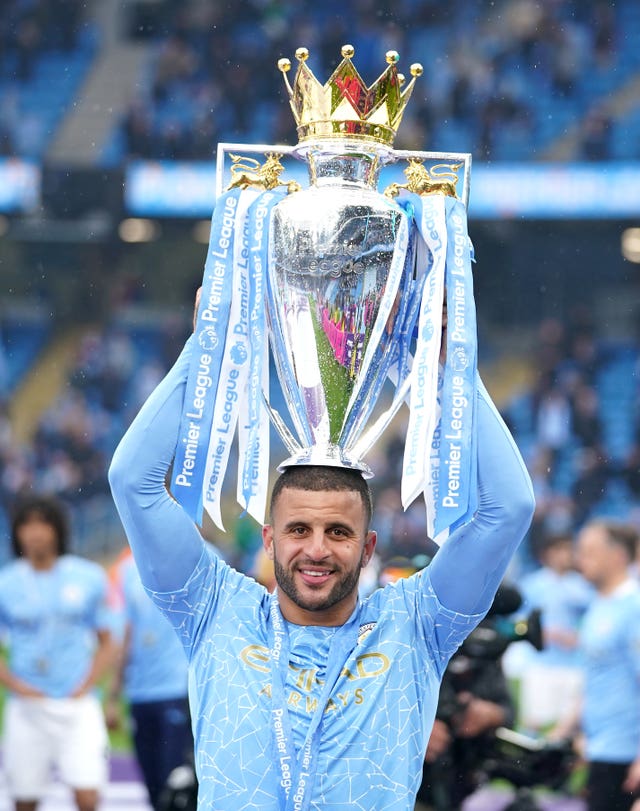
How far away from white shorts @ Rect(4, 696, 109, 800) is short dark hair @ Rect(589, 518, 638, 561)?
8.04ft

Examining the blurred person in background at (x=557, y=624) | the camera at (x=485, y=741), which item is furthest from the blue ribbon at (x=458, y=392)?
the blurred person in background at (x=557, y=624)

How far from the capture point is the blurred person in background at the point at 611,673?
6.43m

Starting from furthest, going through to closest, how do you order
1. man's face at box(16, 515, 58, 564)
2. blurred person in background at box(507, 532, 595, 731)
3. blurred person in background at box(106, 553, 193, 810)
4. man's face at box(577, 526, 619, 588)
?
blurred person in background at box(507, 532, 595, 731) < man's face at box(16, 515, 58, 564) < blurred person in background at box(106, 553, 193, 810) < man's face at box(577, 526, 619, 588)

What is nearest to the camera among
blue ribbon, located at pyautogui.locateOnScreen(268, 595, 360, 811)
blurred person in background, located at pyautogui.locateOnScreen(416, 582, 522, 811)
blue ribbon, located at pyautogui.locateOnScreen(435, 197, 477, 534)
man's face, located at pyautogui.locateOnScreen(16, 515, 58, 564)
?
blue ribbon, located at pyautogui.locateOnScreen(268, 595, 360, 811)

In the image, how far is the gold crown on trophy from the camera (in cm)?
316

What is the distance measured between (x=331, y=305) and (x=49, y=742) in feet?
14.2

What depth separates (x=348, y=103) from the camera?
318 cm

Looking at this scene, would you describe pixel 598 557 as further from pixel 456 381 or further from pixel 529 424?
pixel 529 424

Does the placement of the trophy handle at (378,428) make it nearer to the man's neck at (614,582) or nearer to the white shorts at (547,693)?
the man's neck at (614,582)

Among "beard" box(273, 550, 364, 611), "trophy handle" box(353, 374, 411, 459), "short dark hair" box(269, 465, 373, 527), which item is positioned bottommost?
"beard" box(273, 550, 364, 611)

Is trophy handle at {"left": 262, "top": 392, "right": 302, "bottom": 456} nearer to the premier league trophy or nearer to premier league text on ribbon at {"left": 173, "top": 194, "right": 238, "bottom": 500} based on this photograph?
the premier league trophy

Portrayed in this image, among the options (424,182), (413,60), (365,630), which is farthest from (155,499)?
(413,60)

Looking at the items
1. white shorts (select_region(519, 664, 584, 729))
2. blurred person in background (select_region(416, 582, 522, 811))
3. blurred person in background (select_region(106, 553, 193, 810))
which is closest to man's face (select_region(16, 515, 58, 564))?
blurred person in background (select_region(106, 553, 193, 810))

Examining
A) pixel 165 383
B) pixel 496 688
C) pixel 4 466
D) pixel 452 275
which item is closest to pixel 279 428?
pixel 165 383
